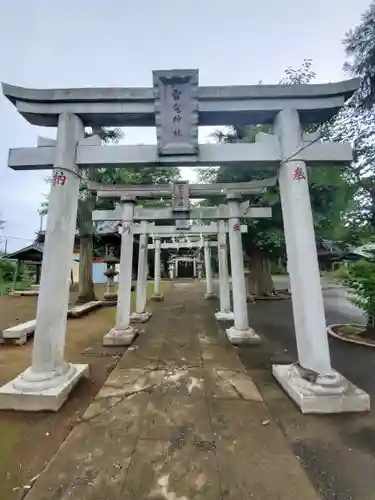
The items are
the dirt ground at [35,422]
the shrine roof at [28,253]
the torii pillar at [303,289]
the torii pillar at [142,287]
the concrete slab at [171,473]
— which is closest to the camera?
the concrete slab at [171,473]

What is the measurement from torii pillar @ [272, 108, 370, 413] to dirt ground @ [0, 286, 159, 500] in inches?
89.6

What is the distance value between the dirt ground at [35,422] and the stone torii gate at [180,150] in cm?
33

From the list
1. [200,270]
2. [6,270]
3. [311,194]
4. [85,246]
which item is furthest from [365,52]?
[200,270]

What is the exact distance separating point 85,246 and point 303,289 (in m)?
11.1

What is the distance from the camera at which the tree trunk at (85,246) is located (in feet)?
39.3

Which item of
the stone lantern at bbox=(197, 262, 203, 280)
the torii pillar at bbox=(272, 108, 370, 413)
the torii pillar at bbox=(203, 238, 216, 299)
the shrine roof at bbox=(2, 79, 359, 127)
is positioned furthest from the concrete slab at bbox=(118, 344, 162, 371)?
the stone lantern at bbox=(197, 262, 203, 280)

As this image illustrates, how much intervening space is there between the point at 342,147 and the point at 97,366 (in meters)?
4.43

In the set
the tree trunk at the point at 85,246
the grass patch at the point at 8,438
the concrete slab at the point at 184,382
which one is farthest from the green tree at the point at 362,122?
the tree trunk at the point at 85,246

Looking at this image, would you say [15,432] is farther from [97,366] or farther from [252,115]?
[252,115]

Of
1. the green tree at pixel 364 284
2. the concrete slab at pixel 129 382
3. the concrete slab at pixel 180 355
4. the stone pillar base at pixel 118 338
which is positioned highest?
the green tree at pixel 364 284

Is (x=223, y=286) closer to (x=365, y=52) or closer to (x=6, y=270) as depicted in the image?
(x=365, y=52)

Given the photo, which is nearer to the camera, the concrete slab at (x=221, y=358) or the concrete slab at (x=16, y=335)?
the concrete slab at (x=221, y=358)

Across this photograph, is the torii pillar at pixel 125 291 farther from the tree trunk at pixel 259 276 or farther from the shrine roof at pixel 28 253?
the shrine roof at pixel 28 253

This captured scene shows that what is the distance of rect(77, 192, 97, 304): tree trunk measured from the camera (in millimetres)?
11984
